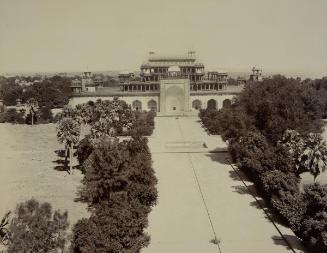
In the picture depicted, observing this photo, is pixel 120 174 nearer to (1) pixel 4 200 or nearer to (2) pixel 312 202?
(1) pixel 4 200

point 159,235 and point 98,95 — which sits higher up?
point 98,95

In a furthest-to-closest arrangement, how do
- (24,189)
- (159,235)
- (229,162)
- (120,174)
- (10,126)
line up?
(10,126), (229,162), (24,189), (120,174), (159,235)

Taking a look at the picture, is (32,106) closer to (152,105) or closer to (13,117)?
(13,117)

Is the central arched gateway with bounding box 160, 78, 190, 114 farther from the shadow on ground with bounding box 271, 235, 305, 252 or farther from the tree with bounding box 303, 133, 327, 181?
the shadow on ground with bounding box 271, 235, 305, 252

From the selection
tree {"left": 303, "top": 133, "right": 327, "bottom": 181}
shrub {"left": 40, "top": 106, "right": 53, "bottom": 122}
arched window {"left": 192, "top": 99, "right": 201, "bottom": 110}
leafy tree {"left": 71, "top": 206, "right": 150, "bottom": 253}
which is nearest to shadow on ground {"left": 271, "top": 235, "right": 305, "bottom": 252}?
leafy tree {"left": 71, "top": 206, "right": 150, "bottom": 253}

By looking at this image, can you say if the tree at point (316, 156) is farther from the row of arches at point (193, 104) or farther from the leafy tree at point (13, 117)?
the leafy tree at point (13, 117)

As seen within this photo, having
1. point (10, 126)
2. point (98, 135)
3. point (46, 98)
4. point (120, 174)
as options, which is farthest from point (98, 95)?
point (120, 174)

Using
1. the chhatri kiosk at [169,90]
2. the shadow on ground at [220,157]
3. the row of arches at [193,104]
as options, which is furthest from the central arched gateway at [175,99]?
the shadow on ground at [220,157]
